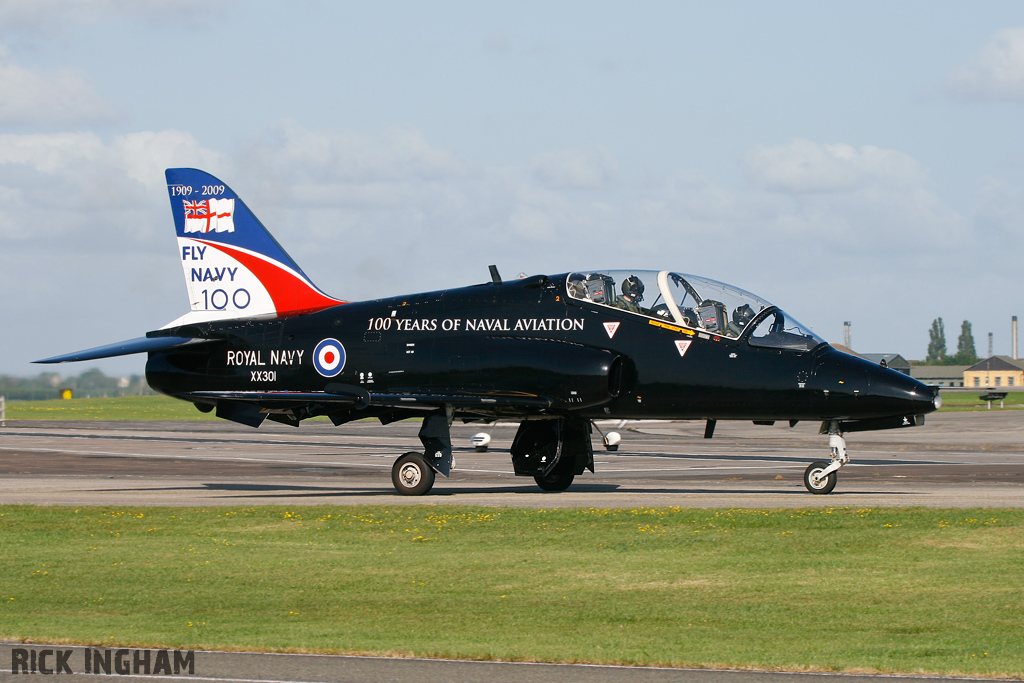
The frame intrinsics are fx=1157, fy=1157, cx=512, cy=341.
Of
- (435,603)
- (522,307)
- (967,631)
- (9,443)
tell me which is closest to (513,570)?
(435,603)

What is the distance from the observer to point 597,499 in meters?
20.8

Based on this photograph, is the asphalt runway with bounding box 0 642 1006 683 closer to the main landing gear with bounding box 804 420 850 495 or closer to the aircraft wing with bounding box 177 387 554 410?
the aircraft wing with bounding box 177 387 554 410

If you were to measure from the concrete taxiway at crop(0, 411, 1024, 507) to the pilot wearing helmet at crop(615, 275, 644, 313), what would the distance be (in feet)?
11.5

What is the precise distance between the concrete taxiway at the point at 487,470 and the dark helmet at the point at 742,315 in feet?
10.2

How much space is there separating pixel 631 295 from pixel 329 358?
6292 millimetres

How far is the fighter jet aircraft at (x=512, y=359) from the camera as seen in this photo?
66.0ft

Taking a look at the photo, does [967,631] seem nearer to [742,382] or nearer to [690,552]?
[690,552]

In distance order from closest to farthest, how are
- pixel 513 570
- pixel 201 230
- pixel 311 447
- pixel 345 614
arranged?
pixel 345 614
pixel 513 570
pixel 201 230
pixel 311 447

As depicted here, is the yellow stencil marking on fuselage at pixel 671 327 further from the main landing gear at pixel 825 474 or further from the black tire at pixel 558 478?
the black tire at pixel 558 478

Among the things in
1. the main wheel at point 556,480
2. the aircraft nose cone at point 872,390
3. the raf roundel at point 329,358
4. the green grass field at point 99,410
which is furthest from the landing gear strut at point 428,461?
the green grass field at point 99,410

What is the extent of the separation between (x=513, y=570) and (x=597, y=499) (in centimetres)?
747

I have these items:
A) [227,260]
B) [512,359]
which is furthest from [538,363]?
[227,260]

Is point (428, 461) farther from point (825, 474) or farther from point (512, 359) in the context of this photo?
point (825, 474)

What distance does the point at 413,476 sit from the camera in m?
22.1
